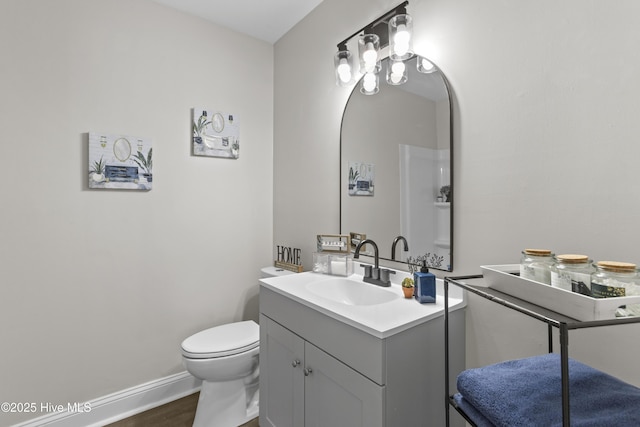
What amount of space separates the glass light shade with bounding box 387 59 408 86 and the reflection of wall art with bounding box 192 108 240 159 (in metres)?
1.25

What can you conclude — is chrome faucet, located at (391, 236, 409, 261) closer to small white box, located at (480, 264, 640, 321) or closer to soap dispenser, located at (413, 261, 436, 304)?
soap dispenser, located at (413, 261, 436, 304)

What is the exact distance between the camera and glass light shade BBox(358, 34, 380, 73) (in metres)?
1.58

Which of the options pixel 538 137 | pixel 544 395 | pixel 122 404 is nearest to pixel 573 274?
pixel 544 395

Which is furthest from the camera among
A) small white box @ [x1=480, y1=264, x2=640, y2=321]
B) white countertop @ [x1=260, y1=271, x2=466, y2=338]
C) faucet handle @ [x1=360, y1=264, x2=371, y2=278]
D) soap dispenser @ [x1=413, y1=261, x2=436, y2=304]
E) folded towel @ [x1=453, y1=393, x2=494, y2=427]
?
faucet handle @ [x1=360, y1=264, x2=371, y2=278]

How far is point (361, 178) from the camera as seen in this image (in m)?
1.77

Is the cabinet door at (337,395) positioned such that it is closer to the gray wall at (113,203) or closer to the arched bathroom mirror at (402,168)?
the arched bathroom mirror at (402,168)

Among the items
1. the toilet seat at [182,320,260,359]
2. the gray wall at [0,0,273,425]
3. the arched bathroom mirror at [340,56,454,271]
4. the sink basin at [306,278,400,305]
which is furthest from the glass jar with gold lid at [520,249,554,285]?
the gray wall at [0,0,273,425]

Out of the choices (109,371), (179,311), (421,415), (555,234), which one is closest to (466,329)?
(421,415)

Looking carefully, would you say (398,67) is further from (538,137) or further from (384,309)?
(384,309)

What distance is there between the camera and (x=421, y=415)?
1062mm

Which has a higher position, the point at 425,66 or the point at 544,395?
the point at 425,66

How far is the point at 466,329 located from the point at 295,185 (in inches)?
57.5

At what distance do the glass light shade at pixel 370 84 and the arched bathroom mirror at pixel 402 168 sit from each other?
29 mm

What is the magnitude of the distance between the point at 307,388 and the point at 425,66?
152 cm
